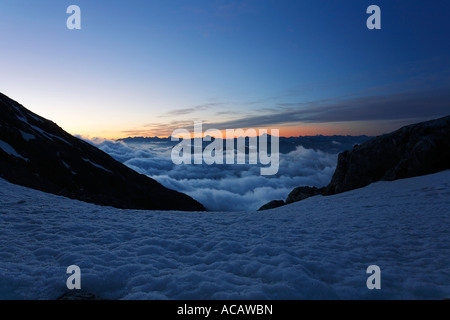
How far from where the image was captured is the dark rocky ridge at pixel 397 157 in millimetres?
19609

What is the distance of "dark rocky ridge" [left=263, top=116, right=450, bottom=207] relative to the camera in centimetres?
1961

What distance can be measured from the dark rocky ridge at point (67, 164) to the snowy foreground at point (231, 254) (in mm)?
26982

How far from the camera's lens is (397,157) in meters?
21.6

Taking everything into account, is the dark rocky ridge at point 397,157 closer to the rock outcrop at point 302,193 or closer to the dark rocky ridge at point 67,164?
the rock outcrop at point 302,193

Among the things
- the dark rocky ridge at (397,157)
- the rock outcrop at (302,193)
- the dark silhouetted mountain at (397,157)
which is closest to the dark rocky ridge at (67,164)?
the rock outcrop at (302,193)

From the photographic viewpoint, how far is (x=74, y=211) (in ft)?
48.4

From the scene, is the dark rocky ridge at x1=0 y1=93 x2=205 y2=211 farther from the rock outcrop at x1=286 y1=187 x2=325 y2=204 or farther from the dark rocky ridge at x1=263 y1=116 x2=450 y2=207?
the dark rocky ridge at x1=263 y1=116 x2=450 y2=207

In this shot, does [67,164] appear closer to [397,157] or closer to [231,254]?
[231,254]

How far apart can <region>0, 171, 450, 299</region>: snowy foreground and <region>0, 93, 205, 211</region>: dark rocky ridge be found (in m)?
27.0
